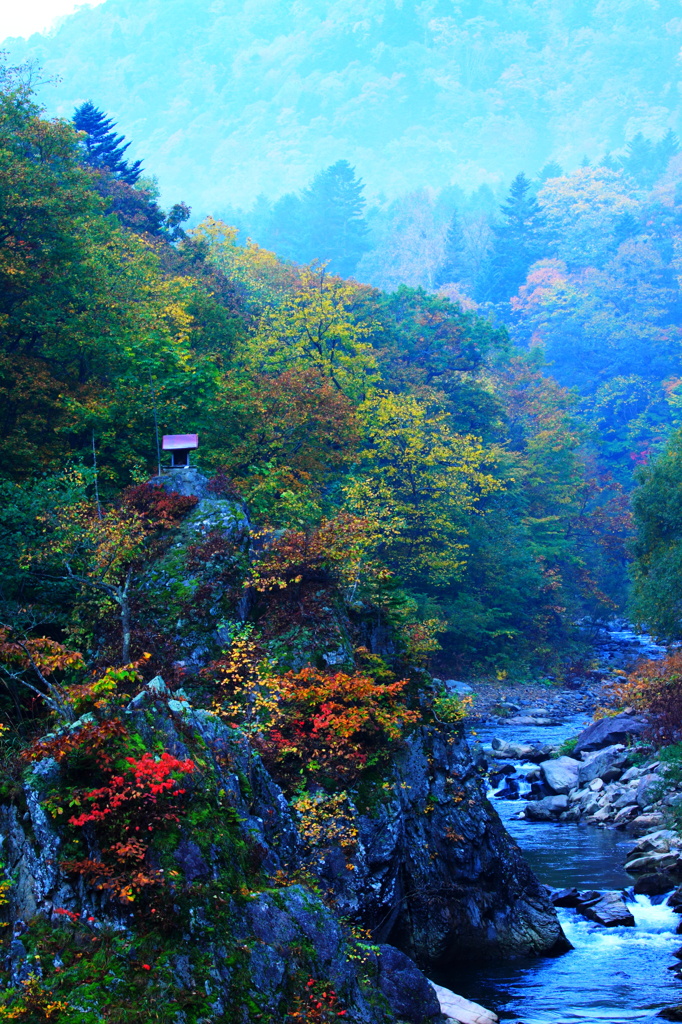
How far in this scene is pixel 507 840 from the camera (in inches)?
627

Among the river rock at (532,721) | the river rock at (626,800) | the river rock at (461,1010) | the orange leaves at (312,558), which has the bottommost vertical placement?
the river rock at (461,1010)

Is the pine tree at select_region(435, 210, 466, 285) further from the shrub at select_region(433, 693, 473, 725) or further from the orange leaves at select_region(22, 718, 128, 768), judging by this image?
the orange leaves at select_region(22, 718, 128, 768)

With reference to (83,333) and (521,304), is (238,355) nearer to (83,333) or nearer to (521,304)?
(83,333)

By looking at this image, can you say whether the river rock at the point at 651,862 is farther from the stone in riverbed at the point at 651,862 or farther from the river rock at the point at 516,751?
the river rock at the point at 516,751

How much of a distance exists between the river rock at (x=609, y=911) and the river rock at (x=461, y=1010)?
180 inches

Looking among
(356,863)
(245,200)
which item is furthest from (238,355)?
(245,200)

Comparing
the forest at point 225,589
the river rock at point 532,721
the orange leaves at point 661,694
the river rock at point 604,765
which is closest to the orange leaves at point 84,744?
the forest at point 225,589

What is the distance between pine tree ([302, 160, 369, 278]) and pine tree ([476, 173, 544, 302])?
16748 mm

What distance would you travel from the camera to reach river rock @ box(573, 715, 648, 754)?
90.9 ft

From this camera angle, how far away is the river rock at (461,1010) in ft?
37.7

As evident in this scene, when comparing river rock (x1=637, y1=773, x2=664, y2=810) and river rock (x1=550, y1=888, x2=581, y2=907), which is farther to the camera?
river rock (x1=637, y1=773, x2=664, y2=810)

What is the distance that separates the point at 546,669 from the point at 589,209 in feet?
Result: 228

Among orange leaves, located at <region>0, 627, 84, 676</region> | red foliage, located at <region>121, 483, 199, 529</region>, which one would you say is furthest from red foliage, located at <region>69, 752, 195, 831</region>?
red foliage, located at <region>121, 483, 199, 529</region>

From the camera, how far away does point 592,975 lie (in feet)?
45.5
